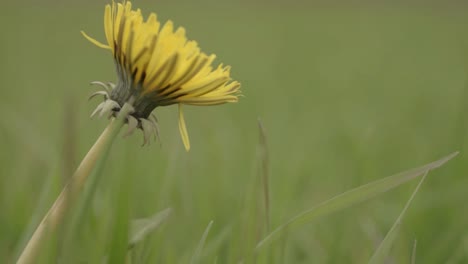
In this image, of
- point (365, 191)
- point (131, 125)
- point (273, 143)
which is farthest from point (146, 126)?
point (273, 143)

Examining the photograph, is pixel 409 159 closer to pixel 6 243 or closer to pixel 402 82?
pixel 6 243

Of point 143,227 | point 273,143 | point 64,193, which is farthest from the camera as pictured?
point 273,143

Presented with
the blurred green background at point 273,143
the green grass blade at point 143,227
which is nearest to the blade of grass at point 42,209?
the blurred green background at point 273,143

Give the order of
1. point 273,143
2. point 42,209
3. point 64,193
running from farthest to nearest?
point 273,143, point 42,209, point 64,193

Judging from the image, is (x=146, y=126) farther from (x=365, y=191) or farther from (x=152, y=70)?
(x=365, y=191)

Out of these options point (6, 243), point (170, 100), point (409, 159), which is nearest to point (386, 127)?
point (409, 159)

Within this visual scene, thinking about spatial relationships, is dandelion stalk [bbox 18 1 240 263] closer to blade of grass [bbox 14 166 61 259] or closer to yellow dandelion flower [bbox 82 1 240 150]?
yellow dandelion flower [bbox 82 1 240 150]

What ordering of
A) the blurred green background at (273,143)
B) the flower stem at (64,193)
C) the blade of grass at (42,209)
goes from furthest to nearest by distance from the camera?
the blurred green background at (273,143) → the blade of grass at (42,209) → the flower stem at (64,193)

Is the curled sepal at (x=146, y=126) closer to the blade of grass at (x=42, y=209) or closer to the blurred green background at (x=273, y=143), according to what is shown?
the blurred green background at (x=273, y=143)
